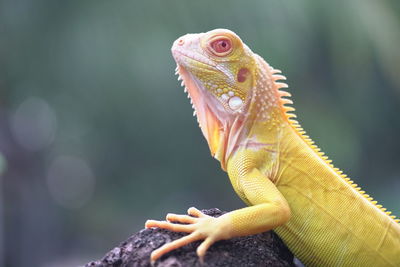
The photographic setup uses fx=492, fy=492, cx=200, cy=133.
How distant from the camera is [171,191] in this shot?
17.3 meters

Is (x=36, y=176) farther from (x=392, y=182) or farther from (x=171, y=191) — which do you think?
(x=392, y=182)

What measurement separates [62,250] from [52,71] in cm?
631

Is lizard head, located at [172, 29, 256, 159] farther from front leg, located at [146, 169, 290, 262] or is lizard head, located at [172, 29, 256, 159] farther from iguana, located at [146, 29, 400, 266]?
front leg, located at [146, 169, 290, 262]

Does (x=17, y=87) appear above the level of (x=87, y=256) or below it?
above

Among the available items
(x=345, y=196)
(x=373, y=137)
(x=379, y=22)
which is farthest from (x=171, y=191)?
(x=345, y=196)

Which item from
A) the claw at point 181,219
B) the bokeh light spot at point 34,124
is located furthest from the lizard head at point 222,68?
the bokeh light spot at point 34,124

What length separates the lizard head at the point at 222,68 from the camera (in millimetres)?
3600

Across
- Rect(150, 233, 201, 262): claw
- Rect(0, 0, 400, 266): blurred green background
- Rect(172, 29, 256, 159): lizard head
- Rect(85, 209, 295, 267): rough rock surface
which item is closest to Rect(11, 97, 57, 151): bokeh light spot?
Rect(0, 0, 400, 266): blurred green background

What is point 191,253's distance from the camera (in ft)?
9.62

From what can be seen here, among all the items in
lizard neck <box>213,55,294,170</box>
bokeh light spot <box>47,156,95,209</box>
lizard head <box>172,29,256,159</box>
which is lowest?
bokeh light spot <box>47,156,95,209</box>

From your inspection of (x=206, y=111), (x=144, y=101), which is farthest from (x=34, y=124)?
(x=206, y=111)

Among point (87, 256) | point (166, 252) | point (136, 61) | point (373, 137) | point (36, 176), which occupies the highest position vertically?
point (136, 61)

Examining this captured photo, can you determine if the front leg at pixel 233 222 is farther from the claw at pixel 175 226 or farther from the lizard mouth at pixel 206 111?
the lizard mouth at pixel 206 111

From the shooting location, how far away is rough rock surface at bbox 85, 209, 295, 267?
289 cm
